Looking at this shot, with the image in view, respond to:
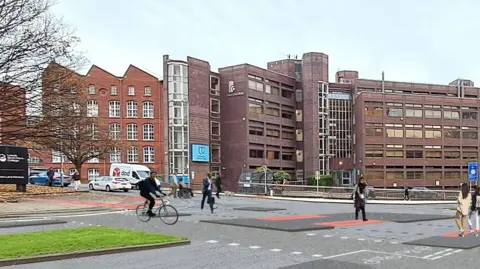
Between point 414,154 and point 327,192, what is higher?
point 414,154

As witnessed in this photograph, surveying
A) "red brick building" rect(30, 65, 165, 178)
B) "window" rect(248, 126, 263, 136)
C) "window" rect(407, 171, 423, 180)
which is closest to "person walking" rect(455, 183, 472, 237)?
"window" rect(248, 126, 263, 136)

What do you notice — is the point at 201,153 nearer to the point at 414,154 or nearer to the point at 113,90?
the point at 113,90

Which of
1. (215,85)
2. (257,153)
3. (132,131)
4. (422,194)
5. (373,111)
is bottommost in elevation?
(422,194)

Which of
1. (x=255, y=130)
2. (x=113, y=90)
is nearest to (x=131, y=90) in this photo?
(x=113, y=90)

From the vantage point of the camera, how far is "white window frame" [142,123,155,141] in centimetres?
8369

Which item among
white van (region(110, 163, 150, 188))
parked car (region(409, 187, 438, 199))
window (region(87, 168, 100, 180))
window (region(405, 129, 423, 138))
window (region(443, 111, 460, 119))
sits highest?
window (region(443, 111, 460, 119))

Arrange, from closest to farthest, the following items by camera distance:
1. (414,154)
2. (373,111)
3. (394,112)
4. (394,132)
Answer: (373,111) → (414,154) → (394,132) → (394,112)

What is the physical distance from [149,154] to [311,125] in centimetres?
2740

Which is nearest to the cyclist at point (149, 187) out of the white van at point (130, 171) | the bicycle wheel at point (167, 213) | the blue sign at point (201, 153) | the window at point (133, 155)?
the bicycle wheel at point (167, 213)

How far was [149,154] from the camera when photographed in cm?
8350

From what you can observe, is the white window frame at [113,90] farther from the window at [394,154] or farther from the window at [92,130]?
the window at [394,154]

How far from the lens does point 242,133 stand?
76875mm

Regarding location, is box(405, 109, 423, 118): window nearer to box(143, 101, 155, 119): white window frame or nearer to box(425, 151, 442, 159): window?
box(425, 151, 442, 159): window

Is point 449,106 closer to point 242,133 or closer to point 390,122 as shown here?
point 390,122
